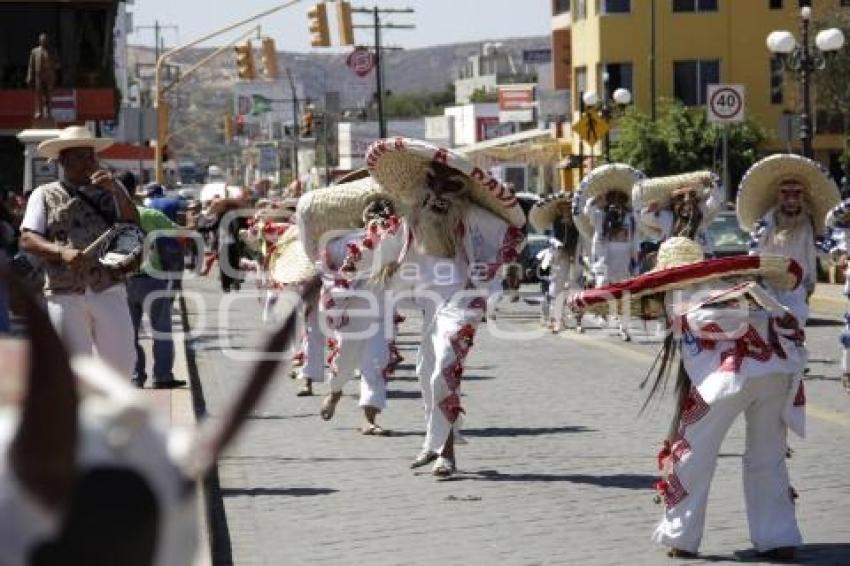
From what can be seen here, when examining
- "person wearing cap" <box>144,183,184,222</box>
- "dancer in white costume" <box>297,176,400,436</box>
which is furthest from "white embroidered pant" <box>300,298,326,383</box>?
"person wearing cap" <box>144,183,184,222</box>

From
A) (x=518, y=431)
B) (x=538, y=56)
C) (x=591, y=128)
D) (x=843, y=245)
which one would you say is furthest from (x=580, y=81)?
(x=518, y=431)

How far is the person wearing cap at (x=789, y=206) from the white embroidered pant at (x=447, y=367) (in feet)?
9.35

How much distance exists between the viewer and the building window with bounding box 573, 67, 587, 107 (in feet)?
238

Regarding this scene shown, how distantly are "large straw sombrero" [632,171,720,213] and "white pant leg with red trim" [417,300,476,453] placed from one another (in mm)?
8102

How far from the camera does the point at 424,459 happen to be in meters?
12.5

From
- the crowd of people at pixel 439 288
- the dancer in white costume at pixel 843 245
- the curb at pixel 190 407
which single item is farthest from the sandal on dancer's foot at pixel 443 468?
the dancer in white costume at pixel 843 245

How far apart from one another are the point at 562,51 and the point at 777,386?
7408 centimetres

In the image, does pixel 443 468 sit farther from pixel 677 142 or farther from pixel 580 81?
pixel 580 81

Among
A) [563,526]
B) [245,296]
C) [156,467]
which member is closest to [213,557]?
[563,526]

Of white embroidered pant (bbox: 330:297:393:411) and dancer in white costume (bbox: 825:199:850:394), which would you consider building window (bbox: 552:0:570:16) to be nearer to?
dancer in white costume (bbox: 825:199:850:394)

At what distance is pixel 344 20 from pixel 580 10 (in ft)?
71.7

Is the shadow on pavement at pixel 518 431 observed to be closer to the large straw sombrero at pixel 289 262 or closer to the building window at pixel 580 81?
the large straw sombrero at pixel 289 262

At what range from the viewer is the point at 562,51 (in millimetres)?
82312

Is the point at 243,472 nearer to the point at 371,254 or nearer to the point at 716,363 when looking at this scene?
the point at 371,254
